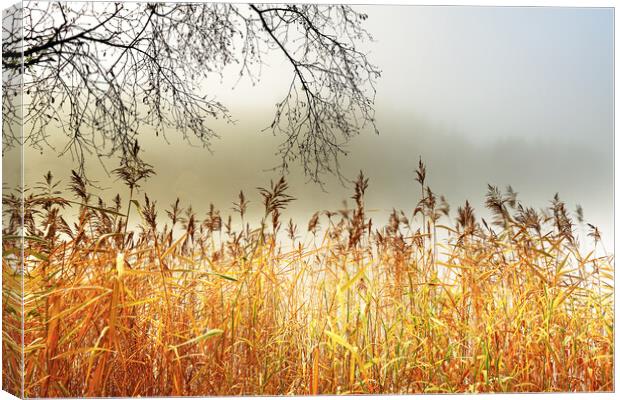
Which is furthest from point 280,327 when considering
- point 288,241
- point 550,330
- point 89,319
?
point 550,330

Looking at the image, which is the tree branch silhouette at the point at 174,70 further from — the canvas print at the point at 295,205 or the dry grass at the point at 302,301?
the dry grass at the point at 302,301

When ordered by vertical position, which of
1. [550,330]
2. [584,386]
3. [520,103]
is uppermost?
[520,103]

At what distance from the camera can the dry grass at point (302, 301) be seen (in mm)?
5383

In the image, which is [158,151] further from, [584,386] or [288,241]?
[584,386]

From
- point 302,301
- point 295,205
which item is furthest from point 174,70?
point 302,301

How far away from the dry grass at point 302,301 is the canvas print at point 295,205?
→ 0.04ft

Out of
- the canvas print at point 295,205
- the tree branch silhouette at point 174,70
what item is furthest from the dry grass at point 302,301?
the tree branch silhouette at point 174,70

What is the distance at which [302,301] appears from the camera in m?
5.50

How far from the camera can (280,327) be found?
17.9 ft

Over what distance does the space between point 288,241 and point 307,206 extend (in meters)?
0.25

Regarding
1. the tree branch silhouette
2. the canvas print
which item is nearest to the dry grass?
the canvas print

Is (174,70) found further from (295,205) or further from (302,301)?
(302,301)

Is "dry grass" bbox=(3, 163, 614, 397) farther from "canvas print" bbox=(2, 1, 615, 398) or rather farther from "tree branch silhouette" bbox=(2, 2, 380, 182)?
"tree branch silhouette" bbox=(2, 2, 380, 182)

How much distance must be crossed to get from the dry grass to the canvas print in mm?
13
